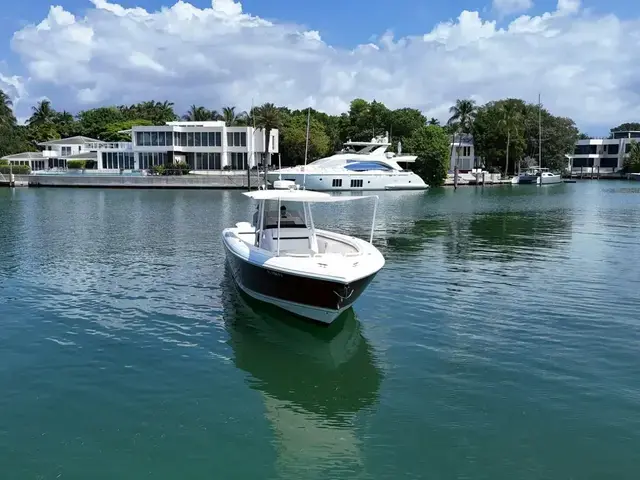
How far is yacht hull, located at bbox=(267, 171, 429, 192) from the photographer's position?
257 feet

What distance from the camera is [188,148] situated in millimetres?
89812

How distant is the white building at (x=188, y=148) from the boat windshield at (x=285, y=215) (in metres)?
71.6

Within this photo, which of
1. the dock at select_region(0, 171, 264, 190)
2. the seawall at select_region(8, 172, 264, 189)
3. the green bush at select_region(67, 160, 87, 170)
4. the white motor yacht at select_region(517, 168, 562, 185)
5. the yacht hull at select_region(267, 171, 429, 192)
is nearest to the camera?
the yacht hull at select_region(267, 171, 429, 192)

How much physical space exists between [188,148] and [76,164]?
1805cm

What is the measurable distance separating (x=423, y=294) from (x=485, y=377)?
6.80 m

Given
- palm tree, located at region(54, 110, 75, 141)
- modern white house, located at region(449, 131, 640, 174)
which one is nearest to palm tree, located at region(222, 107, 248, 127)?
palm tree, located at region(54, 110, 75, 141)

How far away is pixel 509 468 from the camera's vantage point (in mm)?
8023

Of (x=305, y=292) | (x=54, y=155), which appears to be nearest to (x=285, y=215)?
(x=305, y=292)

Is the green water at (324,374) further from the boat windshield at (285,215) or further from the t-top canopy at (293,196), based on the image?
the t-top canopy at (293,196)

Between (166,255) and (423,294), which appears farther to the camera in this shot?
(166,255)

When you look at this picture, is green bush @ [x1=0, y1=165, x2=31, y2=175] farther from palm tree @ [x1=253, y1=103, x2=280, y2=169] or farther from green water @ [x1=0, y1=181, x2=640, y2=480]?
green water @ [x1=0, y1=181, x2=640, y2=480]

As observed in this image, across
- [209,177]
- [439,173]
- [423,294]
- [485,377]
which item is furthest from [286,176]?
[485,377]

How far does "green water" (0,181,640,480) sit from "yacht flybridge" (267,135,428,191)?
2190 inches

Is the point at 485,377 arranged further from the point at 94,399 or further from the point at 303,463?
the point at 94,399
